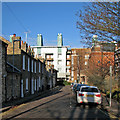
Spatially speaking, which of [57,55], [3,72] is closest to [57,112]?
[3,72]

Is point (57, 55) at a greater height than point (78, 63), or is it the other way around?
point (57, 55)

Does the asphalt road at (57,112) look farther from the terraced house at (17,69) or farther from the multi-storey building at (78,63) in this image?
the multi-storey building at (78,63)

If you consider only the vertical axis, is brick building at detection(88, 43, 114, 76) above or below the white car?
above

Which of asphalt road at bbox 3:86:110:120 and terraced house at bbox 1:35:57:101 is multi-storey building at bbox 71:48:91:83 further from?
asphalt road at bbox 3:86:110:120

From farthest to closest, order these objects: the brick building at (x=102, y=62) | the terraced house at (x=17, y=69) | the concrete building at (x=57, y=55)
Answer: the concrete building at (x=57, y=55) < the brick building at (x=102, y=62) < the terraced house at (x=17, y=69)

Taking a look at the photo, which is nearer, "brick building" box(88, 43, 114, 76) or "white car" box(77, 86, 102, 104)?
"white car" box(77, 86, 102, 104)

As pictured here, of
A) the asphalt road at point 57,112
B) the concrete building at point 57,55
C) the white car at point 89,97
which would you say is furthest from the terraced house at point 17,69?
the concrete building at point 57,55

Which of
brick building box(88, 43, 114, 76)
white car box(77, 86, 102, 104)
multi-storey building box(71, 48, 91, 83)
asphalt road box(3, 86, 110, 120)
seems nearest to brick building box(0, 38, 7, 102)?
asphalt road box(3, 86, 110, 120)

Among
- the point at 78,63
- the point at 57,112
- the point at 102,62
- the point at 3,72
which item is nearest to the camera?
the point at 57,112

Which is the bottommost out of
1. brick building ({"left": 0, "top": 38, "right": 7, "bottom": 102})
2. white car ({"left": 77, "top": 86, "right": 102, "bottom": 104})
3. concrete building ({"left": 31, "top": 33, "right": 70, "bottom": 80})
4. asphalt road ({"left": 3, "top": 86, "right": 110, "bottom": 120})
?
asphalt road ({"left": 3, "top": 86, "right": 110, "bottom": 120})

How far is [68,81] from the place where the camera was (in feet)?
274

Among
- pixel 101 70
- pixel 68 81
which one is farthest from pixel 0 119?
pixel 68 81

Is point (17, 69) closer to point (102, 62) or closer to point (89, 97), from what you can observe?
point (89, 97)

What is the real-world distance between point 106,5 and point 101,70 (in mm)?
20226
